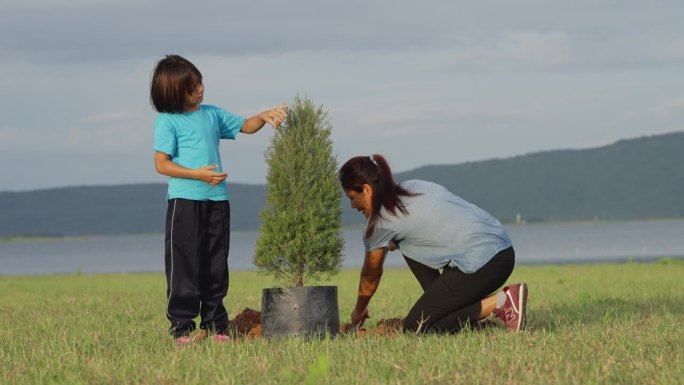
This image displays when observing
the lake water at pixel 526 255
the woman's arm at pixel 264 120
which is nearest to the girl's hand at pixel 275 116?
the woman's arm at pixel 264 120

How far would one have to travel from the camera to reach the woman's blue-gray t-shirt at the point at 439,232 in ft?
28.5

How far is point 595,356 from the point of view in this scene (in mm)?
7055

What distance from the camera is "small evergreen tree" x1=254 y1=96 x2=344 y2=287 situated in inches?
356

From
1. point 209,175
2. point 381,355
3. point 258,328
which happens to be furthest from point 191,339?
point 381,355

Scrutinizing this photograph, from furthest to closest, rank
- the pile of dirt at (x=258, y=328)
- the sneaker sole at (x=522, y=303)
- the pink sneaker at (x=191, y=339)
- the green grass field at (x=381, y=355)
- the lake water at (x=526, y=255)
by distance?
the lake water at (x=526, y=255) → the pile of dirt at (x=258, y=328) → the sneaker sole at (x=522, y=303) → the pink sneaker at (x=191, y=339) → the green grass field at (x=381, y=355)

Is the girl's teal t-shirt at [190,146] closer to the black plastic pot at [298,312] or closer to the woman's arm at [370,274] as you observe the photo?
the black plastic pot at [298,312]

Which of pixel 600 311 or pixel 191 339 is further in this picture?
pixel 600 311

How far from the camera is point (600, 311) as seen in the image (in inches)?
437

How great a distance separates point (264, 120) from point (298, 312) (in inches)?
70.9

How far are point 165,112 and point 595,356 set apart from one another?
4.16 meters

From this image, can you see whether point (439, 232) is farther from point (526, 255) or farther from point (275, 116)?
point (526, 255)

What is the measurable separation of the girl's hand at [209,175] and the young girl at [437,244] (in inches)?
42.4

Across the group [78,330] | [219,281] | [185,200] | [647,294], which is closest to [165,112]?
[185,200]

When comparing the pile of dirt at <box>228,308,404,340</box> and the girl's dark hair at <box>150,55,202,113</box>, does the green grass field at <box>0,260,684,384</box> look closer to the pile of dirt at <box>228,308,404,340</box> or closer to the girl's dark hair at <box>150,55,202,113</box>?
the pile of dirt at <box>228,308,404,340</box>
